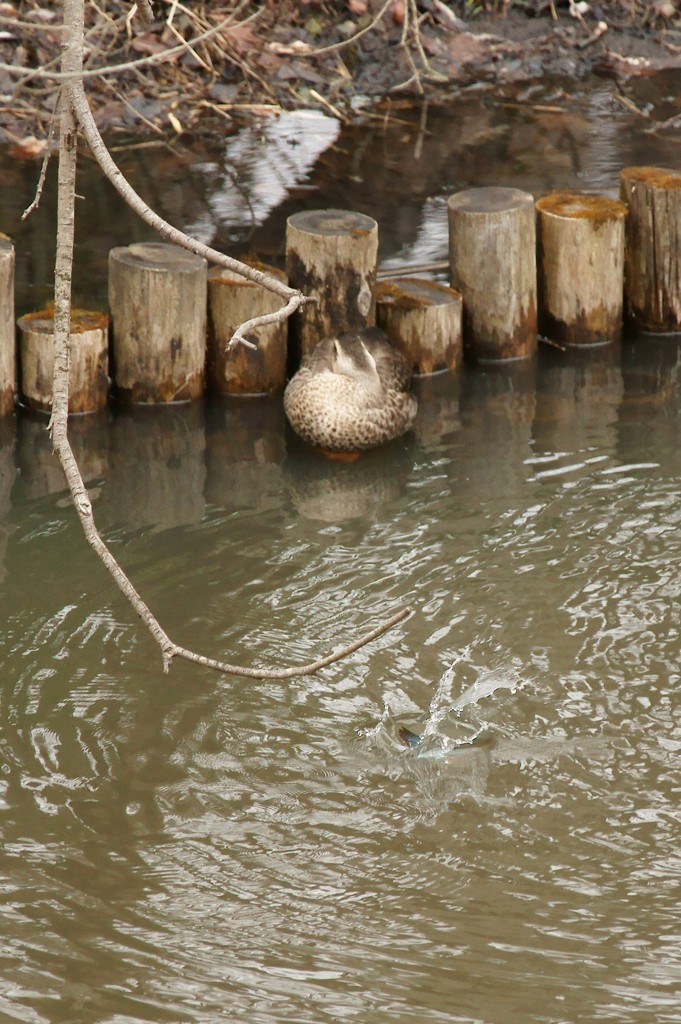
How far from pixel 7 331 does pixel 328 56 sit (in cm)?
568

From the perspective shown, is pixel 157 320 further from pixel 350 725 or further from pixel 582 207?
pixel 350 725

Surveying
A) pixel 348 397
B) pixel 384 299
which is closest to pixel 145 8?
pixel 348 397

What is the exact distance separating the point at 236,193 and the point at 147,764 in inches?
199

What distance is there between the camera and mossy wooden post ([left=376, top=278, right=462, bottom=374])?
21.2 ft

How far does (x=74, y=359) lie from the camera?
19.8 feet

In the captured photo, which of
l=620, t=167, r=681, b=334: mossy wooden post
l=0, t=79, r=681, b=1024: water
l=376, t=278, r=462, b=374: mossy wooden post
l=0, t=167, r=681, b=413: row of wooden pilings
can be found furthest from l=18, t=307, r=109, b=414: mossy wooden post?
l=620, t=167, r=681, b=334: mossy wooden post

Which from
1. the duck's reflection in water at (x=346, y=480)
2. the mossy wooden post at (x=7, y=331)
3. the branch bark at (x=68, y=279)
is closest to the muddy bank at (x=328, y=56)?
Result: the mossy wooden post at (x=7, y=331)

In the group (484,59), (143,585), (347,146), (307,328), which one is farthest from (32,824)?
(484,59)

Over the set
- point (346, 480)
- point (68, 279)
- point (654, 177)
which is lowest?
point (346, 480)

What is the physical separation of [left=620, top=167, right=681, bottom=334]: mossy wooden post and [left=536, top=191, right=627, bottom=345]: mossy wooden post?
112 mm

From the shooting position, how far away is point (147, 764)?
4.14 m

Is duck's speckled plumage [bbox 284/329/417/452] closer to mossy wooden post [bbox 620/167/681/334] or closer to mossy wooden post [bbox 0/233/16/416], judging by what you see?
mossy wooden post [bbox 0/233/16/416]

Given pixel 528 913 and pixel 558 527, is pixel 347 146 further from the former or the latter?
pixel 528 913

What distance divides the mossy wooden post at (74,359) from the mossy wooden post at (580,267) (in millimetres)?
2201
